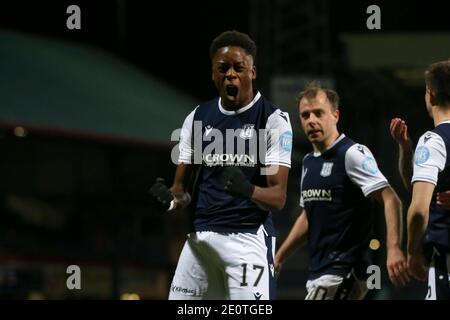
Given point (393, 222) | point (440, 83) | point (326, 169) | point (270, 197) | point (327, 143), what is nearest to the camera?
point (440, 83)

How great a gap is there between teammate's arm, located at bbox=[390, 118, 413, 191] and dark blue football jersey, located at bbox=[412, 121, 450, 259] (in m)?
0.48

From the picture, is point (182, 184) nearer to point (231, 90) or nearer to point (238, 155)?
point (238, 155)

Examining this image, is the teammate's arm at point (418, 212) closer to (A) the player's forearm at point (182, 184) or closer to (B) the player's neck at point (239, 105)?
(B) the player's neck at point (239, 105)

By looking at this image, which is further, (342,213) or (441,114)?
(342,213)

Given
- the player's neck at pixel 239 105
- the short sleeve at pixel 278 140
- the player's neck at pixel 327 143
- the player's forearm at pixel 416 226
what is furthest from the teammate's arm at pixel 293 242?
the player's forearm at pixel 416 226

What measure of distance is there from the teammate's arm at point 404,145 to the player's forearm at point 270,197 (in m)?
0.80

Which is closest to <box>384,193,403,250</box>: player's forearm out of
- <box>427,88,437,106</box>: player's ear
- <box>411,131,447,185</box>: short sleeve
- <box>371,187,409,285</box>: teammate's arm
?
<box>371,187,409,285</box>: teammate's arm

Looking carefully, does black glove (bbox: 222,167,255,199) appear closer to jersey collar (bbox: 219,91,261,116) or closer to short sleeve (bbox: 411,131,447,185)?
jersey collar (bbox: 219,91,261,116)

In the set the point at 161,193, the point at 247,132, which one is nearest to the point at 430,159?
the point at 247,132

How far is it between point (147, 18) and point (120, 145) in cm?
256

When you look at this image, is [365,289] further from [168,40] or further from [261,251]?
[168,40]

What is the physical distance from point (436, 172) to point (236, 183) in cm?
113

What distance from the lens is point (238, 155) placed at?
626 cm
